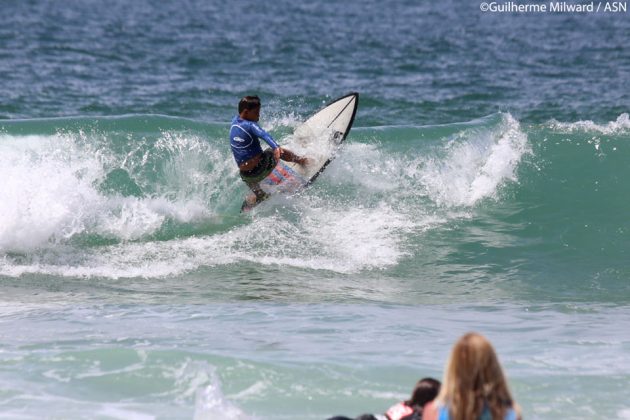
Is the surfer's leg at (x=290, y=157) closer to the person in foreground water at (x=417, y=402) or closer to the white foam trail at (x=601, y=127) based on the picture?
the white foam trail at (x=601, y=127)

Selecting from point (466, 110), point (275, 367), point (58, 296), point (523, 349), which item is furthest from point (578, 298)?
point (466, 110)

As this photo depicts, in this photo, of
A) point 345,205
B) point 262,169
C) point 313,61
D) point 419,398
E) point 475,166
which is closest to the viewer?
point 419,398

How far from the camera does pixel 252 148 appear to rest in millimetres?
11484

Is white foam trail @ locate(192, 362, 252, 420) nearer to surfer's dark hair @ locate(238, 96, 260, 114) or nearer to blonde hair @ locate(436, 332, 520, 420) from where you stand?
blonde hair @ locate(436, 332, 520, 420)

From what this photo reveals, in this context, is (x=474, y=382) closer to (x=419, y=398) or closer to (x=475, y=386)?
(x=475, y=386)

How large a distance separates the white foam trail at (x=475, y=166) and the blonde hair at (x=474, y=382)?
29.2 ft

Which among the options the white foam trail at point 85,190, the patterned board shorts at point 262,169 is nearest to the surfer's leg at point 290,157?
the patterned board shorts at point 262,169

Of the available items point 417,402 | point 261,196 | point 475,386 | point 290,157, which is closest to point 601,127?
point 261,196

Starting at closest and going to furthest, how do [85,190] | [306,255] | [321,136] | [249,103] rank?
1. [249,103]
2. [306,255]
3. [85,190]
4. [321,136]

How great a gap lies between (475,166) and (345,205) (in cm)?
210

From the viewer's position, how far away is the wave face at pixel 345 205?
37.5 ft

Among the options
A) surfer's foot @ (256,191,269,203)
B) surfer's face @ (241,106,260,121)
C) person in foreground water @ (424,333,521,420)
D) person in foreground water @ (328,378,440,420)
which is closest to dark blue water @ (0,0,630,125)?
surfer's foot @ (256,191,269,203)

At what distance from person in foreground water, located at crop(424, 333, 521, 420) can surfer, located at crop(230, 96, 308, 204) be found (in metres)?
6.65

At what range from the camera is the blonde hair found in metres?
4.42
